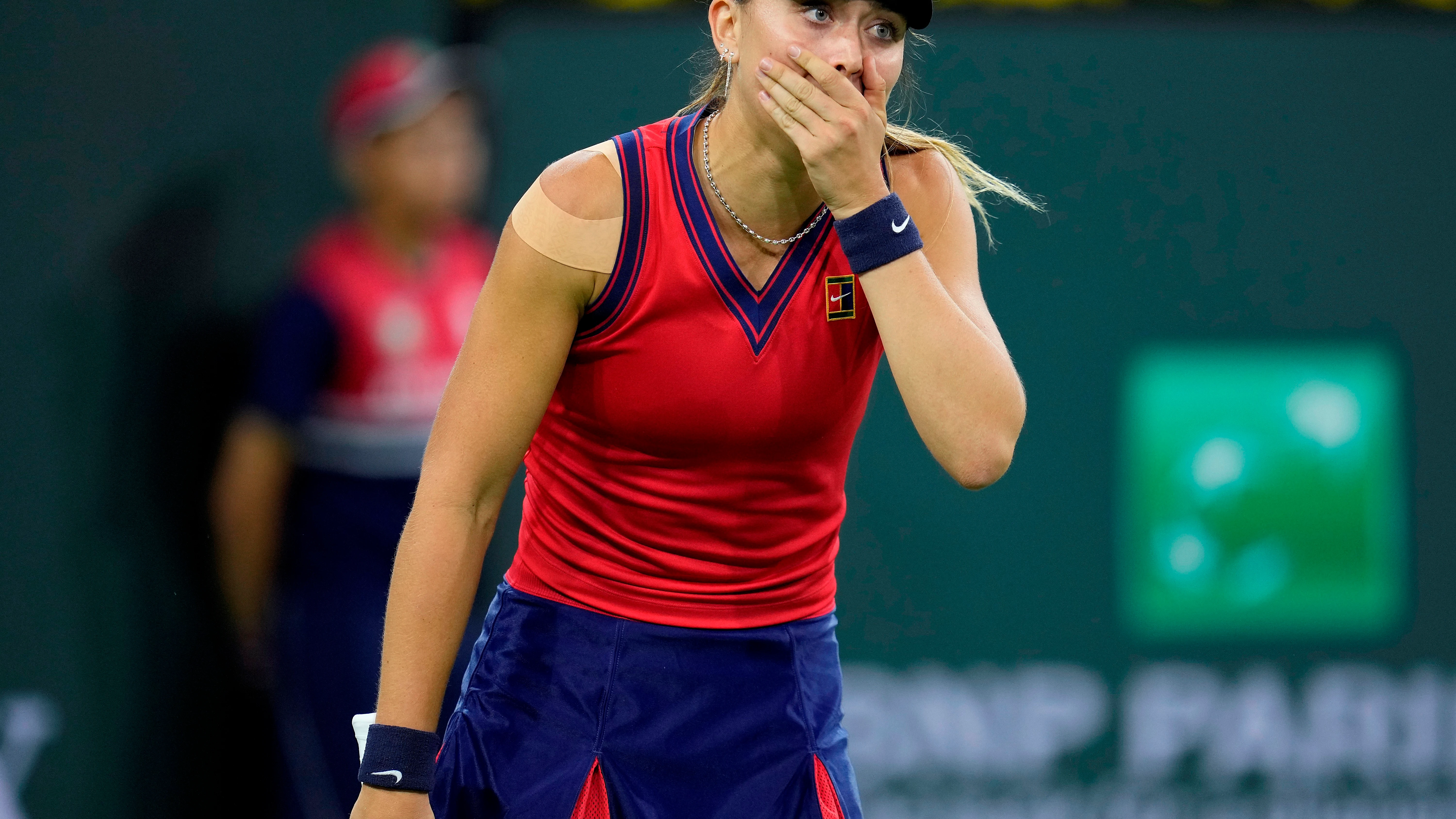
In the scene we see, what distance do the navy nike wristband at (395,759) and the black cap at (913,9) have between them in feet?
→ 3.17

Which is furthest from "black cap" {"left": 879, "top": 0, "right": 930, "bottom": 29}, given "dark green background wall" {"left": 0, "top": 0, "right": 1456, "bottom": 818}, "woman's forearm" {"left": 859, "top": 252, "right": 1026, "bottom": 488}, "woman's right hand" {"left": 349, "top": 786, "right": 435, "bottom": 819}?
"dark green background wall" {"left": 0, "top": 0, "right": 1456, "bottom": 818}

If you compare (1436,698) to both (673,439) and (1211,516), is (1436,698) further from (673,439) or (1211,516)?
(673,439)

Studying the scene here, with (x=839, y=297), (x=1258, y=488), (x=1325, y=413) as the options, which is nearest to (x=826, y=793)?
Answer: (x=839, y=297)

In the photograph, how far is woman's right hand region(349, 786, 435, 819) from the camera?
5.92 feet

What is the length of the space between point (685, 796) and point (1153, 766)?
2640 mm

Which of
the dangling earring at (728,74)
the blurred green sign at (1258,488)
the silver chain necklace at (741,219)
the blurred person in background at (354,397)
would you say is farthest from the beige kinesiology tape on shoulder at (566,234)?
the blurred green sign at (1258,488)

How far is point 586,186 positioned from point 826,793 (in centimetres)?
77

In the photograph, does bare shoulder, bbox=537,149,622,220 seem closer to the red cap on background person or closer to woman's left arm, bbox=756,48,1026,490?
woman's left arm, bbox=756,48,1026,490

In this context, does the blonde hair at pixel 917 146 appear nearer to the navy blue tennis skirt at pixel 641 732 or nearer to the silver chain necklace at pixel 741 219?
the silver chain necklace at pixel 741 219

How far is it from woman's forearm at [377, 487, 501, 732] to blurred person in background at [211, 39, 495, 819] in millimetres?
1984

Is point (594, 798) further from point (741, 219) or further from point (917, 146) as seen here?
point (917, 146)

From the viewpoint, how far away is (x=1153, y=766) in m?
4.23

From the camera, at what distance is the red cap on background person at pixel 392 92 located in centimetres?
382

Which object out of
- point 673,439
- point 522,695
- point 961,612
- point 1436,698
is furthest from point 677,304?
point 1436,698
